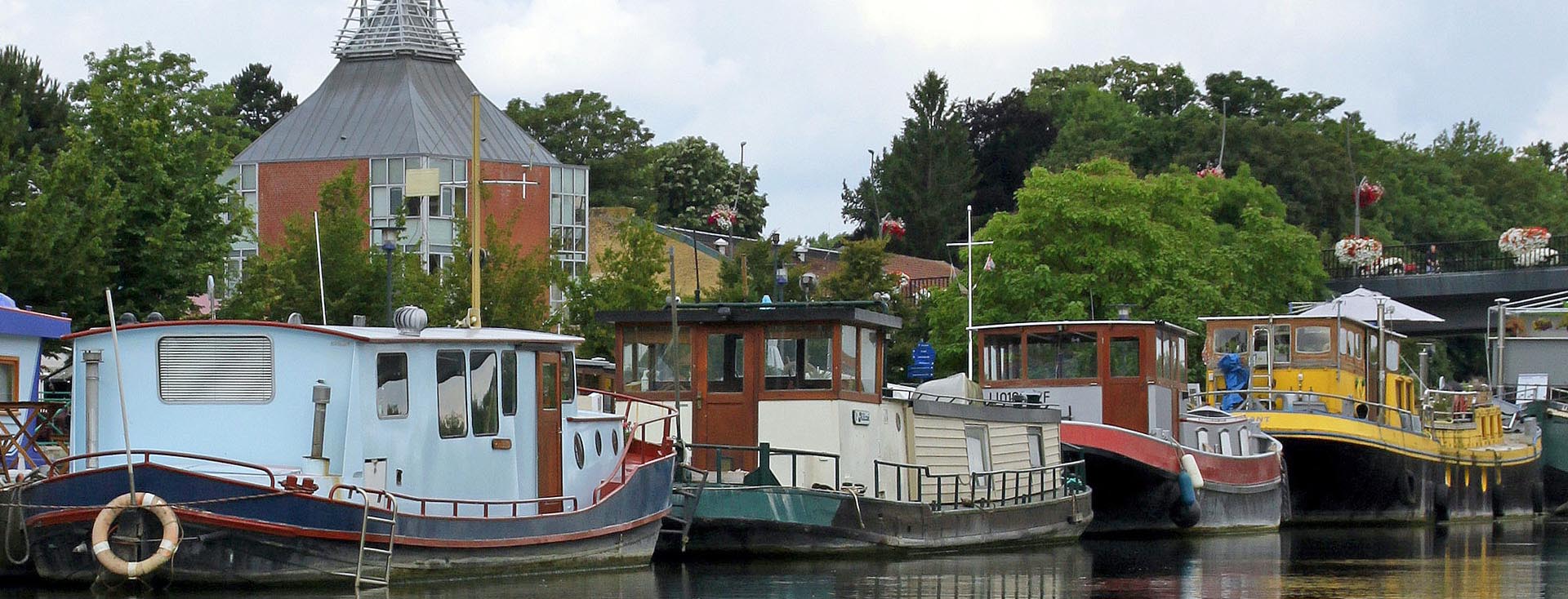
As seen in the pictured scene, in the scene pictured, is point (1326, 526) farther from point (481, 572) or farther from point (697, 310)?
point (481, 572)

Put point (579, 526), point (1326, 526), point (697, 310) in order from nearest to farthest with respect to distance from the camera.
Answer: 1. point (579, 526)
2. point (697, 310)
3. point (1326, 526)

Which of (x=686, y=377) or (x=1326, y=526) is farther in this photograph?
(x=1326, y=526)

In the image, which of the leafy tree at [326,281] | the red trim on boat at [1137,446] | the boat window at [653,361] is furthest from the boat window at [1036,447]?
the leafy tree at [326,281]

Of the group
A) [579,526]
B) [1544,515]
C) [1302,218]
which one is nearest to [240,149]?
[1302,218]

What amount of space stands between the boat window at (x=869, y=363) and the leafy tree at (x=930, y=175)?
2442 inches

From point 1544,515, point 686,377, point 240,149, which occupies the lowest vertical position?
point 1544,515

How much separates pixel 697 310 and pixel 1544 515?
2906 centimetres

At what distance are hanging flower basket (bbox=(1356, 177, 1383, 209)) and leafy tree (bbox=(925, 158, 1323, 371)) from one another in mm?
20075

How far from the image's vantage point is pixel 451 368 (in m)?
21.8

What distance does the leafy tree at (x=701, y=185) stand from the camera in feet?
301

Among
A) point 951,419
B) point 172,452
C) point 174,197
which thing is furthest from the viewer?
point 174,197

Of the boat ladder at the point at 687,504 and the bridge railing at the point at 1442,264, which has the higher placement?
the bridge railing at the point at 1442,264

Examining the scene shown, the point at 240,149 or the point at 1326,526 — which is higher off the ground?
the point at 240,149

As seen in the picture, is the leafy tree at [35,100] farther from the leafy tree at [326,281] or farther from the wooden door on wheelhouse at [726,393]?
the wooden door on wheelhouse at [726,393]
